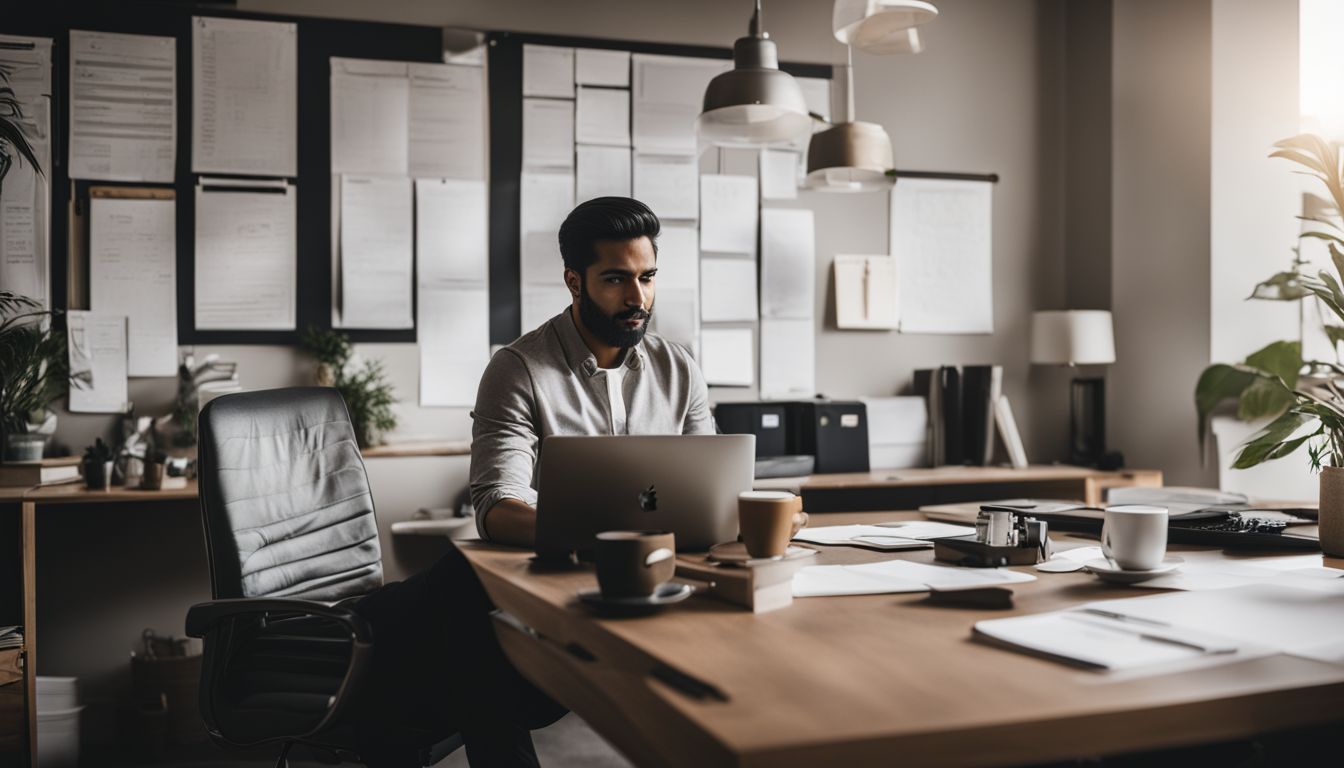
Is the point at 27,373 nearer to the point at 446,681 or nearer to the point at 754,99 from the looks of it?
the point at 446,681

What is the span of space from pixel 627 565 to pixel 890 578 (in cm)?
45

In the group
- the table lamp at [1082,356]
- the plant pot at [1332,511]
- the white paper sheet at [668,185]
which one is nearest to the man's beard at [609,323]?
the plant pot at [1332,511]

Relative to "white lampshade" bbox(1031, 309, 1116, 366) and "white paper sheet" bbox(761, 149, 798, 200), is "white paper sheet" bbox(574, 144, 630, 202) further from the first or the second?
"white lampshade" bbox(1031, 309, 1116, 366)

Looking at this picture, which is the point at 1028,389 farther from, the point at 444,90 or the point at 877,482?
the point at 444,90

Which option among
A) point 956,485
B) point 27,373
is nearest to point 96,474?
point 27,373

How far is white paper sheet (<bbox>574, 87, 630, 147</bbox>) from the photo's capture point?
381 cm

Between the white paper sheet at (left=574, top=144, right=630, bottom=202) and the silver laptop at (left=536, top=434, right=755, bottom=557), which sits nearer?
the silver laptop at (left=536, top=434, right=755, bottom=557)

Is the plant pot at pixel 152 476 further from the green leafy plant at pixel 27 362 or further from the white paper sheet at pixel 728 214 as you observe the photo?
the white paper sheet at pixel 728 214

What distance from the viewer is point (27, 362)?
313 centimetres

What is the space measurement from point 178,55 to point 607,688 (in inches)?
129

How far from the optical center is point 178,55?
3.46 m

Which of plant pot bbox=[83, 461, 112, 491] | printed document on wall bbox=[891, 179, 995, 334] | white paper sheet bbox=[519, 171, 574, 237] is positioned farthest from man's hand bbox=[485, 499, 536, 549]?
printed document on wall bbox=[891, 179, 995, 334]

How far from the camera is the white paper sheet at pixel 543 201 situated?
3.74 metres

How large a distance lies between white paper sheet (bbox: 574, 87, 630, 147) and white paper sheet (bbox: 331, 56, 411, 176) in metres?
0.65
